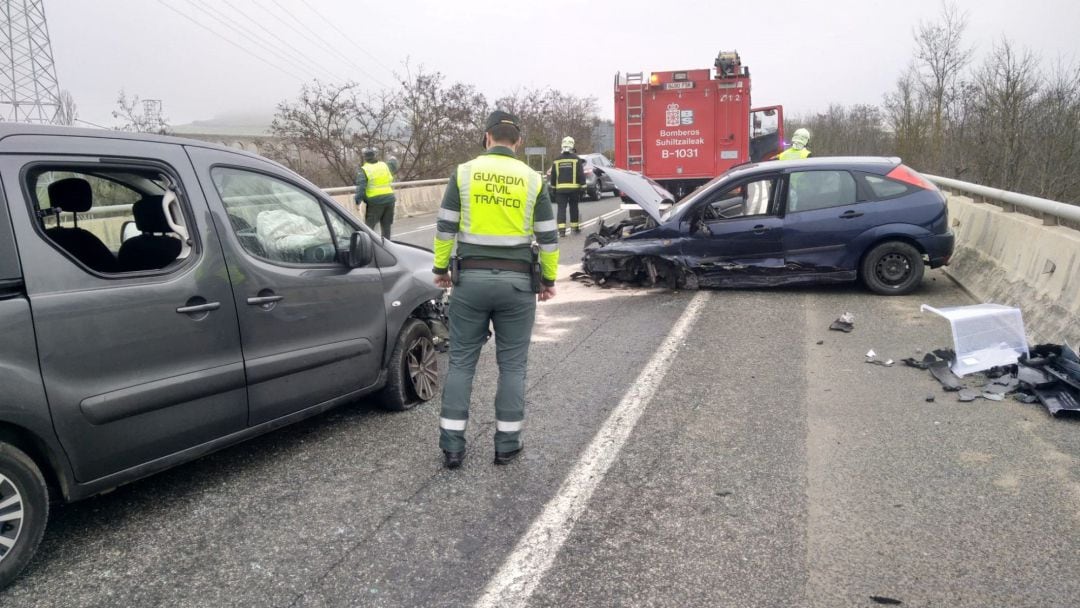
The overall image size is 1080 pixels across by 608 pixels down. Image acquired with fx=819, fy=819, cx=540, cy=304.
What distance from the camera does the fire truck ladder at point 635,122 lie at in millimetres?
17797

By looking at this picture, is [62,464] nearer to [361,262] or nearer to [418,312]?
[361,262]

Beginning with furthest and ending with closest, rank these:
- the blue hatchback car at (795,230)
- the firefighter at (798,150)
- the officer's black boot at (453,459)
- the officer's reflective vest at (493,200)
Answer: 1. the firefighter at (798,150)
2. the blue hatchback car at (795,230)
3. the officer's black boot at (453,459)
4. the officer's reflective vest at (493,200)

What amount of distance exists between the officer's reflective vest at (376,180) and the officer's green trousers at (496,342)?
376 inches

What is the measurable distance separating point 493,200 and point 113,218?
82.5 inches

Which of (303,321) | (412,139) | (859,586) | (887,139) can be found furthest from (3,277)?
(887,139)

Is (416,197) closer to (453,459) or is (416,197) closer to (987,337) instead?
(987,337)

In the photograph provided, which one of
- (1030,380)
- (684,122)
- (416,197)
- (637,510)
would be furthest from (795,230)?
(416,197)

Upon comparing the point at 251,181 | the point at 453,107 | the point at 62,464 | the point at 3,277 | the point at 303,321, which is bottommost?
the point at 62,464

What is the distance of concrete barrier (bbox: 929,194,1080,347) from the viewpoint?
6.39 meters

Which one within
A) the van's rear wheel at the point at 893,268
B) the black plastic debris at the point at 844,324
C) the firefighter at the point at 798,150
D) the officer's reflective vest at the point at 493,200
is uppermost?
the firefighter at the point at 798,150

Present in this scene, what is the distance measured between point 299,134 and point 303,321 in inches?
981

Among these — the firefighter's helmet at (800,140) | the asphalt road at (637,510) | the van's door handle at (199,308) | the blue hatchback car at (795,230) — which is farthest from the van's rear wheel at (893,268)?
the van's door handle at (199,308)

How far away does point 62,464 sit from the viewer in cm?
335

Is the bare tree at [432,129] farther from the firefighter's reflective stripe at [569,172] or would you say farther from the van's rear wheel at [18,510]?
the van's rear wheel at [18,510]
